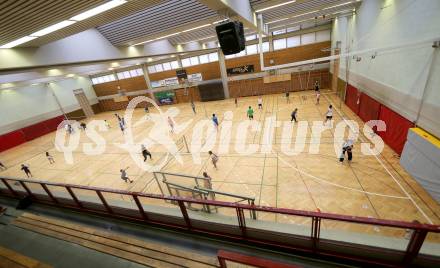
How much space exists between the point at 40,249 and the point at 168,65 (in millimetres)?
27405

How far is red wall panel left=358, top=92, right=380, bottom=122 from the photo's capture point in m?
12.1

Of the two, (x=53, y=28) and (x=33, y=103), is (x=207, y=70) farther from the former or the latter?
(x=33, y=103)

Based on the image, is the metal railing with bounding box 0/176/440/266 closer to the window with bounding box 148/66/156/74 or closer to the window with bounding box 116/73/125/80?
the window with bounding box 148/66/156/74

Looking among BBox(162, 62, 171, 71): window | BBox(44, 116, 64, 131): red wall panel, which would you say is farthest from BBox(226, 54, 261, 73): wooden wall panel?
BBox(44, 116, 64, 131): red wall panel

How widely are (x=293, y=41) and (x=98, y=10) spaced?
A: 73.8ft

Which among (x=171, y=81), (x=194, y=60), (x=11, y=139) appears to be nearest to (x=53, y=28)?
(x=194, y=60)

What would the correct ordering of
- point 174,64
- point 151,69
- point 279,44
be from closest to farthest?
point 279,44, point 174,64, point 151,69

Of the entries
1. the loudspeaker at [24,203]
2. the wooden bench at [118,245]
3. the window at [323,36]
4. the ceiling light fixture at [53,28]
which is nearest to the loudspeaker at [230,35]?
the ceiling light fixture at [53,28]

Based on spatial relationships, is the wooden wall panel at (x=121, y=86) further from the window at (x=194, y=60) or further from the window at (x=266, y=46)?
the window at (x=266, y=46)

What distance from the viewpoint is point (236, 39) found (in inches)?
249

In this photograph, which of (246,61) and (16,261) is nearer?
(16,261)

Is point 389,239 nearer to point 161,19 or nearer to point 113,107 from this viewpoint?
point 161,19

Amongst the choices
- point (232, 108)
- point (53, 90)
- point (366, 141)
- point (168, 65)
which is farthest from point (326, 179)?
point (53, 90)

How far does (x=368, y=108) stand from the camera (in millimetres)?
13156
